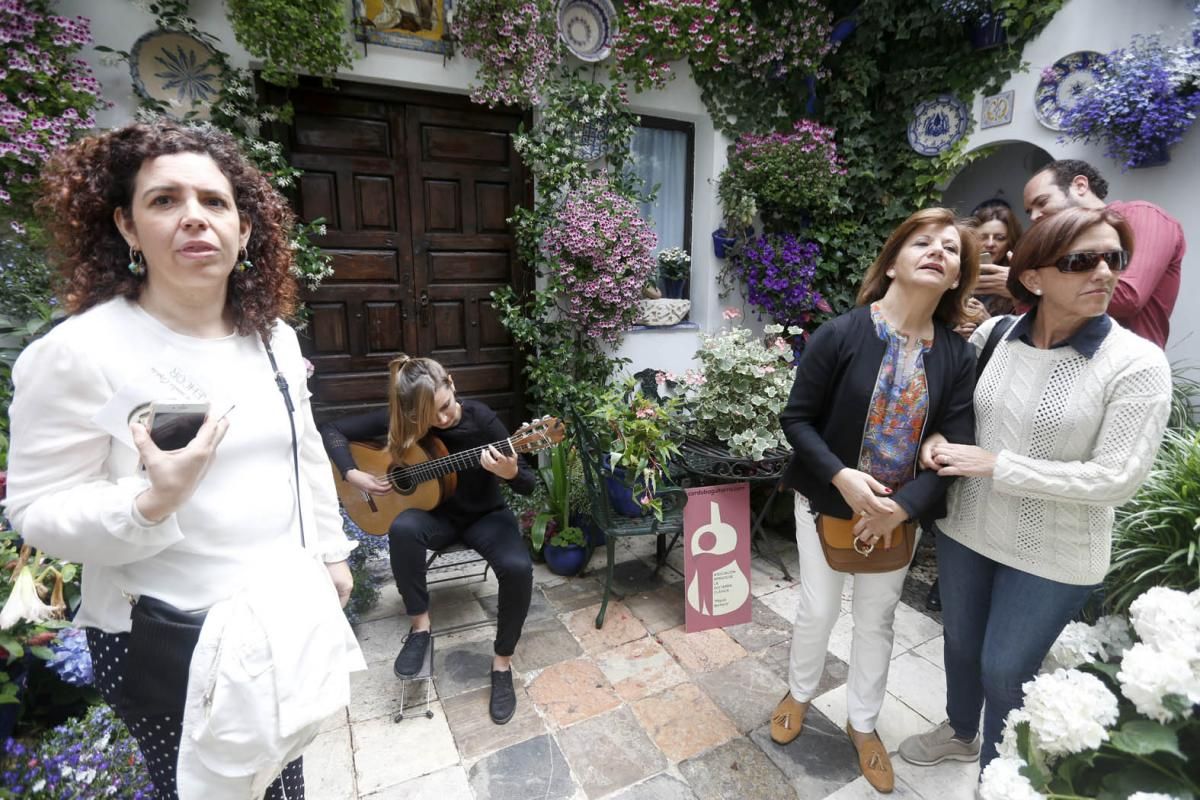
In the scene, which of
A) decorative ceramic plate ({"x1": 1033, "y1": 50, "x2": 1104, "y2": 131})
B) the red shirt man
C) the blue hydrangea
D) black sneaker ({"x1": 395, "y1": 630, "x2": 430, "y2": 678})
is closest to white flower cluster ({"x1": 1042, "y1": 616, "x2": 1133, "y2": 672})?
the red shirt man

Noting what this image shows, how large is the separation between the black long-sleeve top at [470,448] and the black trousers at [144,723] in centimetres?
133

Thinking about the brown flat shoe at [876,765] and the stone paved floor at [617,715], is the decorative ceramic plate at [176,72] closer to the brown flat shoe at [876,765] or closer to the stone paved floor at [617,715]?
the stone paved floor at [617,715]

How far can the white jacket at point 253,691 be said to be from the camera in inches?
34.9

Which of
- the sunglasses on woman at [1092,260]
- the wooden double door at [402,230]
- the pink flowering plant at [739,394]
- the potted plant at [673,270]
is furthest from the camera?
the potted plant at [673,270]

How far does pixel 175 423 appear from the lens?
2.92 feet

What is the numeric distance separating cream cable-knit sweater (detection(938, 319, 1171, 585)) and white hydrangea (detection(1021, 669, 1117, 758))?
63 cm

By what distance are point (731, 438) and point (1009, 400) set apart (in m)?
1.45

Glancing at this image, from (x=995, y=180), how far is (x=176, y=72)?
582 centimetres

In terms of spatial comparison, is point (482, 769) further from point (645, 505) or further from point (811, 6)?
point (811, 6)

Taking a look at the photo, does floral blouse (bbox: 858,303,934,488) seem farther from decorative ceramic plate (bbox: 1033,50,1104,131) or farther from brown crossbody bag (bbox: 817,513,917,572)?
decorative ceramic plate (bbox: 1033,50,1104,131)

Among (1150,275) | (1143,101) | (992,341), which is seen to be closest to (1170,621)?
(992,341)

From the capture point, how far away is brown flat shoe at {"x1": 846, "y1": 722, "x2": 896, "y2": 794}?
5.52 feet

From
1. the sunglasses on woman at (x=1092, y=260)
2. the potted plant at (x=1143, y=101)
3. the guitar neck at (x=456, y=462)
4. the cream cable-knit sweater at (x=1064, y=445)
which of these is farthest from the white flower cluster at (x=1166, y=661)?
the potted plant at (x=1143, y=101)

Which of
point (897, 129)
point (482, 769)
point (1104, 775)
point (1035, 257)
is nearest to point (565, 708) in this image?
point (482, 769)
